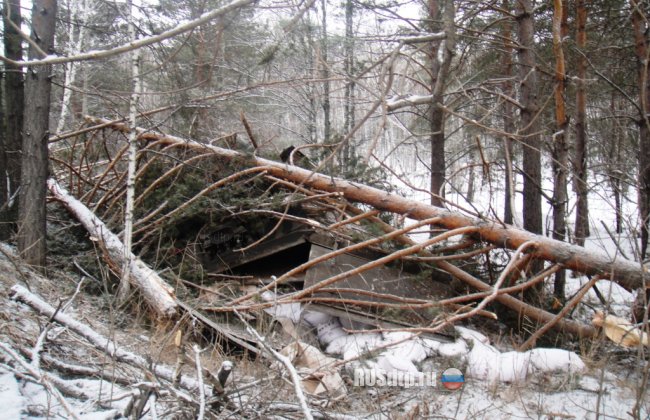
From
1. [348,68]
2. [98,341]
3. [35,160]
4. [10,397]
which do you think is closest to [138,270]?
[98,341]

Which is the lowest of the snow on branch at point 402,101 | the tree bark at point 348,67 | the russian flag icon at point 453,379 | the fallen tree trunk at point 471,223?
the russian flag icon at point 453,379

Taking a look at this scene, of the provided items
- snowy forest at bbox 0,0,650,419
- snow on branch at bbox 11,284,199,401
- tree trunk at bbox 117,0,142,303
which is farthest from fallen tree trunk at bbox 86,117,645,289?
snow on branch at bbox 11,284,199,401

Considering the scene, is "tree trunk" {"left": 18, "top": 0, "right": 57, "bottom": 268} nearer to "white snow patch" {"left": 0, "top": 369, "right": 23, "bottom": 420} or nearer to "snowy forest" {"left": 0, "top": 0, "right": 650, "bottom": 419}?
"snowy forest" {"left": 0, "top": 0, "right": 650, "bottom": 419}

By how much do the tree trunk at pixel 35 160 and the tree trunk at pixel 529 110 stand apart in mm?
5629

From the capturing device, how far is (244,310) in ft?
15.7

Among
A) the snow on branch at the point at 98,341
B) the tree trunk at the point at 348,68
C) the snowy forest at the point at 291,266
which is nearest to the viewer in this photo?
the snow on branch at the point at 98,341

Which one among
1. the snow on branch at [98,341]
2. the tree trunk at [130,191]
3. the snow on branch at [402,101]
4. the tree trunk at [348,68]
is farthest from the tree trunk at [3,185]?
the snow on branch at [402,101]

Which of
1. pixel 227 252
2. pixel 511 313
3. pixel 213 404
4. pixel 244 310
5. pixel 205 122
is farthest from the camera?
pixel 205 122

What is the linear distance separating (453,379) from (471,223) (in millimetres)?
1892

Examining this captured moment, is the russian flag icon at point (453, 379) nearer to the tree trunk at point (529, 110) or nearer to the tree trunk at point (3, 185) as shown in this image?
the tree trunk at point (529, 110)

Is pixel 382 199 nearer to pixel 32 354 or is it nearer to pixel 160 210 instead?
pixel 160 210

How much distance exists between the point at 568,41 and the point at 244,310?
5.91m

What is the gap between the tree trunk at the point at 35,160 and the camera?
17.9ft

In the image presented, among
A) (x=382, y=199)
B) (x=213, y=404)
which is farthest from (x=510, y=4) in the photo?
(x=213, y=404)
